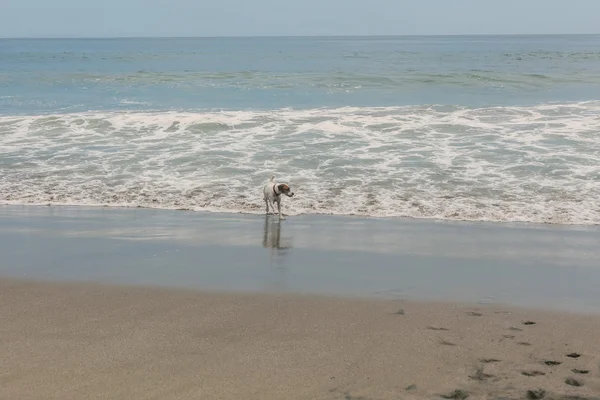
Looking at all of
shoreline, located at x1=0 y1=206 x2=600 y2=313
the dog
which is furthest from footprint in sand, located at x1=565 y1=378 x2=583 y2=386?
the dog

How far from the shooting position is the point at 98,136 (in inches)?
627

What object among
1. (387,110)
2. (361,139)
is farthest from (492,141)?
(387,110)

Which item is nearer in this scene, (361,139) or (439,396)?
(439,396)

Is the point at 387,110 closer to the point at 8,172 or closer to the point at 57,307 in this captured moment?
the point at 8,172

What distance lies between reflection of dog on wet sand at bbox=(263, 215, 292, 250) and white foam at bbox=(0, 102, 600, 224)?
0.68 m

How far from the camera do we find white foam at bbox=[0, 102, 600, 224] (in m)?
10.0

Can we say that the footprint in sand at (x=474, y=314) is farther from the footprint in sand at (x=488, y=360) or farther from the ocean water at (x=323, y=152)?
the ocean water at (x=323, y=152)

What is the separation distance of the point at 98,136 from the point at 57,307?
1086 centimetres

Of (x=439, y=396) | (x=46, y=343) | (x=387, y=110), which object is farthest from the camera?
(x=387, y=110)

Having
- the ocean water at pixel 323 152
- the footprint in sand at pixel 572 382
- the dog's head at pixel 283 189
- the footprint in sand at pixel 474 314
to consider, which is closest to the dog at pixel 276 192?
the dog's head at pixel 283 189

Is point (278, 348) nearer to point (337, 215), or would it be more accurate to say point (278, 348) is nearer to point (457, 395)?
point (457, 395)

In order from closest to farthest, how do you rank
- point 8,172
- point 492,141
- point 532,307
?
point 532,307 → point 8,172 → point 492,141

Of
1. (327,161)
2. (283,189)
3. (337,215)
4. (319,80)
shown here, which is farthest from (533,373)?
(319,80)

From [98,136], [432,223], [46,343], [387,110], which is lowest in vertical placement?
[46,343]
